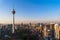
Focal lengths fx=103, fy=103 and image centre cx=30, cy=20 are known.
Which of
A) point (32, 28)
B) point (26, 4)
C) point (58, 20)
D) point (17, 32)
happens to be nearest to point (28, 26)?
point (32, 28)

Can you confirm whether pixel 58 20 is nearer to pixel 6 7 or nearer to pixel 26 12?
pixel 26 12

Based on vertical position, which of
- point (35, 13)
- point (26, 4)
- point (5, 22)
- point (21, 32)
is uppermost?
point (26, 4)

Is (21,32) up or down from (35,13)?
down

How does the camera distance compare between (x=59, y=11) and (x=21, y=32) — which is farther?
(x=59, y=11)

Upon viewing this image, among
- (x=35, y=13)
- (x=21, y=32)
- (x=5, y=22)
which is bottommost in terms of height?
(x=21, y=32)

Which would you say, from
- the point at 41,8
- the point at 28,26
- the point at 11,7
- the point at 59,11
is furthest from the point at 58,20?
the point at 11,7

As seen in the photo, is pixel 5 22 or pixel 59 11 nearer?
pixel 5 22

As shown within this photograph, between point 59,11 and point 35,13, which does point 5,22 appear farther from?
point 59,11

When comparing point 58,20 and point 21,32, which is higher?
point 58,20
